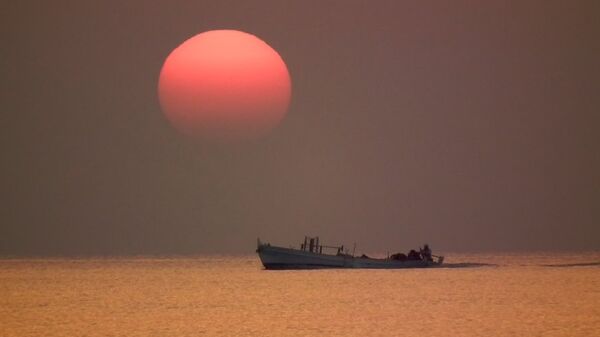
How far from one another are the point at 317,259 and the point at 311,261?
5.17 ft

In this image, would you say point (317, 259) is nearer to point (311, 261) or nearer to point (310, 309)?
point (311, 261)

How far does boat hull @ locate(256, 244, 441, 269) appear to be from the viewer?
146 metres

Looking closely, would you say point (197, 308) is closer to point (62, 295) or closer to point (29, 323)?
point (29, 323)

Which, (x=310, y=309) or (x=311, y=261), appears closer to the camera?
(x=310, y=309)

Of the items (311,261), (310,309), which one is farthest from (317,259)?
(310,309)

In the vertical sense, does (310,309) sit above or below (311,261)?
below

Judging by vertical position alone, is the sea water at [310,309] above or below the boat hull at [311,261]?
below

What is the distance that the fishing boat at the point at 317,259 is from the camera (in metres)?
146

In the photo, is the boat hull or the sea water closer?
the sea water

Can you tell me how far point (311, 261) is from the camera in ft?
480

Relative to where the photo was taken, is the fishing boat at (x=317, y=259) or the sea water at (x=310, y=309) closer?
the sea water at (x=310, y=309)

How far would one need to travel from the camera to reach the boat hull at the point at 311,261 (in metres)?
146

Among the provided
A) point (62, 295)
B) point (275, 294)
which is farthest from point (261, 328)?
point (62, 295)

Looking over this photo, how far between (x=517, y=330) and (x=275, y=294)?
4530 centimetres
